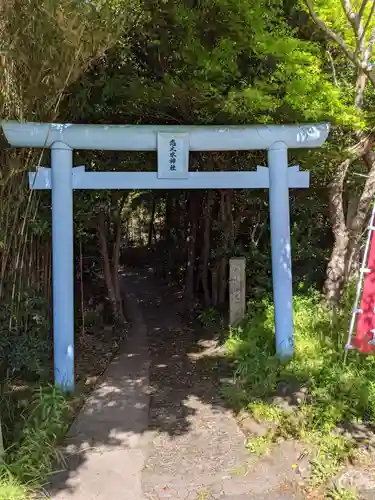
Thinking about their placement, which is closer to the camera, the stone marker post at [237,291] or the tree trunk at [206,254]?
the stone marker post at [237,291]

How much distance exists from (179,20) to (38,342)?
3769mm

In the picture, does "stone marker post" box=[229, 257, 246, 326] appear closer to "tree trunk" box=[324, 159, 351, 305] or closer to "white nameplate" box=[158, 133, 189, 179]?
"tree trunk" box=[324, 159, 351, 305]

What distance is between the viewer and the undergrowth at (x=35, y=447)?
10.4ft

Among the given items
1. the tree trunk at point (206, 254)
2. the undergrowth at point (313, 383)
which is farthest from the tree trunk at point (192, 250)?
the undergrowth at point (313, 383)

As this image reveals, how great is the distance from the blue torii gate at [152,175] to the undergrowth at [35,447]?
48 cm

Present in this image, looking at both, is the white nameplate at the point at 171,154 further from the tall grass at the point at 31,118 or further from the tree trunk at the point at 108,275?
the tree trunk at the point at 108,275

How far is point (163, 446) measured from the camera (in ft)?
12.8

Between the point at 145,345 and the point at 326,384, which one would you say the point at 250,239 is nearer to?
the point at 145,345

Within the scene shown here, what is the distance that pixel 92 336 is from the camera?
693 centimetres

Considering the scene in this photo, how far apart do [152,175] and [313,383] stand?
2.51 meters

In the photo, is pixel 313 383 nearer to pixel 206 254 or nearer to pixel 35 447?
pixel 35 447

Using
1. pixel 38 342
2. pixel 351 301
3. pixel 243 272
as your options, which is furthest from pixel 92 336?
pixel 351 301

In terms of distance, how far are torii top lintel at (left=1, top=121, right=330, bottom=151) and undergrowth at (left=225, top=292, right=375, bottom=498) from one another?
7.19ft

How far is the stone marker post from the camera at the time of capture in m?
6.60
